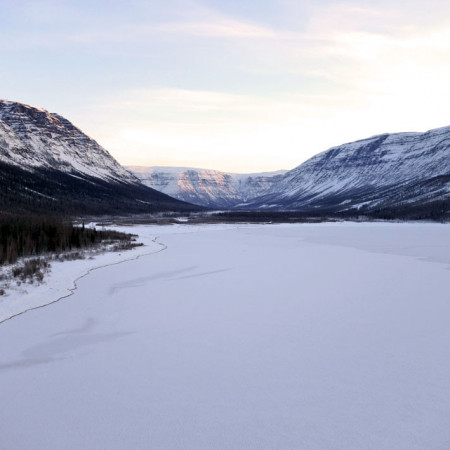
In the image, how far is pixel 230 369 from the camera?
10.4m

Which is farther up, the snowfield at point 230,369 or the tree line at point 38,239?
the tree line at point 38,239

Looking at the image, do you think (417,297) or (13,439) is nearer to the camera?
(13,439)

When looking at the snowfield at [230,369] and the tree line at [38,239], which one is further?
the tree line at [38,239]

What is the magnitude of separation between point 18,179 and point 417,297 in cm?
15149

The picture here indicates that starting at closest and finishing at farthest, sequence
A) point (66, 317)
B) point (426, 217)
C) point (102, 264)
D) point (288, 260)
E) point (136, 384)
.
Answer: point (136, 384) → point (66, 317) → point (102, 264) → point (288, 260) → point (426, 217)

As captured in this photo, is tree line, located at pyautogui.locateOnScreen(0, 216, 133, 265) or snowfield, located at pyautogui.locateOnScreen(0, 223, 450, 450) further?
tree line, located at pyautogui.locateOnScreen(0, 216, 133, 265)

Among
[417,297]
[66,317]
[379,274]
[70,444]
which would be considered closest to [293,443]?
[70,444]

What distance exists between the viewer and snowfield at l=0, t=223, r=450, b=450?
7527 mm

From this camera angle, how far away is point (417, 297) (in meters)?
18.5

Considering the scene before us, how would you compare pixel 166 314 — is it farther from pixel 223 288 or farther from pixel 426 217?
pixel 426 217

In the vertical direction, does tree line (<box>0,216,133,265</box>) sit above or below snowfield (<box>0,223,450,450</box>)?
above

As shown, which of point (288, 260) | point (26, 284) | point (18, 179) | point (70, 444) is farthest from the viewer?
point (18, 179)

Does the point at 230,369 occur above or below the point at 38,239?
below

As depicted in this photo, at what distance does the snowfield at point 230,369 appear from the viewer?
7527 millimetres
